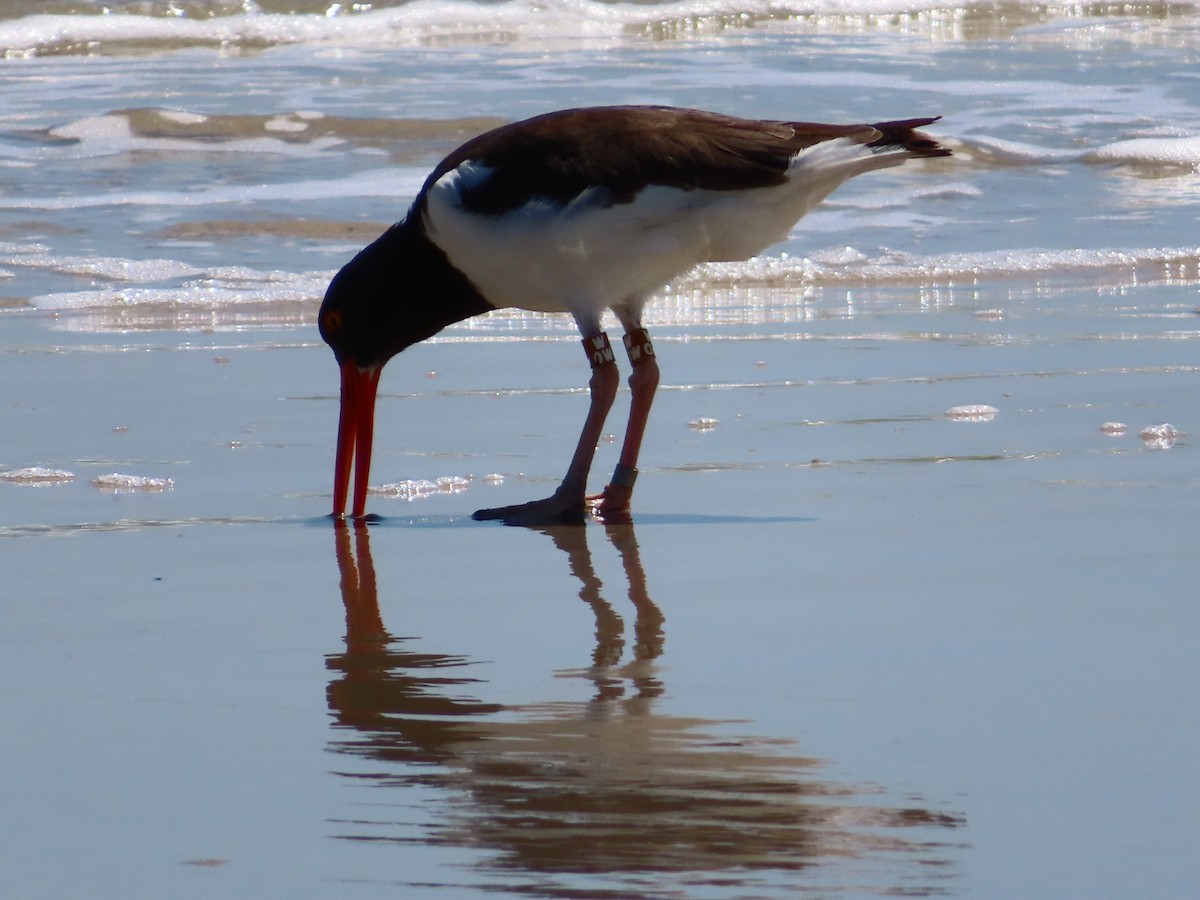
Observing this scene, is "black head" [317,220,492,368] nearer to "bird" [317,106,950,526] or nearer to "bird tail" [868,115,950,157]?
"bird" [317,106,950,526]

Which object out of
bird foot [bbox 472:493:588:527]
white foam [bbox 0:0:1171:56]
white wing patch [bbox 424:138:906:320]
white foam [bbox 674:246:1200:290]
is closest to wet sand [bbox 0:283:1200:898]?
bird foot [bbox 472:493:588:527]

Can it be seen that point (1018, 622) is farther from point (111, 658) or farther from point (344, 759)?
point (111, 658)

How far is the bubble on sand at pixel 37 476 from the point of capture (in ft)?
15.7

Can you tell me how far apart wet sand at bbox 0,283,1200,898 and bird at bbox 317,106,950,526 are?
0.25 metres

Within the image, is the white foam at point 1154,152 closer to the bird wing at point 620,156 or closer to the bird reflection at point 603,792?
the bird wing at point 620,156

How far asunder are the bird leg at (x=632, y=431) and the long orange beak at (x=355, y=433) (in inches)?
23.9

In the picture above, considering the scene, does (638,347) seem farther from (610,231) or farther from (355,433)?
(355,433)

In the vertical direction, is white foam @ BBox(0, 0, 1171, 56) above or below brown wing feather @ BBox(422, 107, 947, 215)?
above

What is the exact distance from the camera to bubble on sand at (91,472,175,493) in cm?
475

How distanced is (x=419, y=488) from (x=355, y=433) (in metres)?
0.24

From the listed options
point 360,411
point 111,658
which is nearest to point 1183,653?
point 111,658

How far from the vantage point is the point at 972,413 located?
5543mm

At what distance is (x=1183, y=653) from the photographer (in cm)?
295

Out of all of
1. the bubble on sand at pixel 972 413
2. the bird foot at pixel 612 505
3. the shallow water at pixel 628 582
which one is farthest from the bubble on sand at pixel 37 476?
the bubble on sand at pixel 972 413
